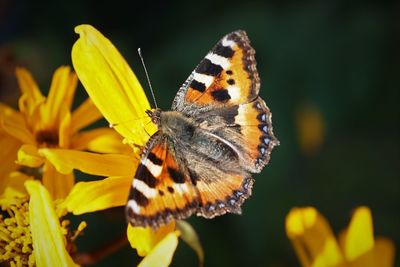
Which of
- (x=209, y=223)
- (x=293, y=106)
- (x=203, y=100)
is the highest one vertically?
(x=203, y=100)

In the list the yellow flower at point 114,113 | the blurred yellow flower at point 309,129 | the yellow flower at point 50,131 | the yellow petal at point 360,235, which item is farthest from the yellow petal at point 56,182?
the blurred yellow flower at point 309,129

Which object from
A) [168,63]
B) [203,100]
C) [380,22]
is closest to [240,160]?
[203,100]

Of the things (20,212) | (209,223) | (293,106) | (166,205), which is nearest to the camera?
(166,205)

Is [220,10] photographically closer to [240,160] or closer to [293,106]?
[293,106]

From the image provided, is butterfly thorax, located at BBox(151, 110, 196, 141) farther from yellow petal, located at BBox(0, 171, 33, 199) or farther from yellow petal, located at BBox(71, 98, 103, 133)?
yellow petal, located at BBox(0, 171, 33, 199)

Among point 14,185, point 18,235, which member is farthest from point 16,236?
point 14,185

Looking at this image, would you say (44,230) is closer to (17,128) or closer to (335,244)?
(17,128)
